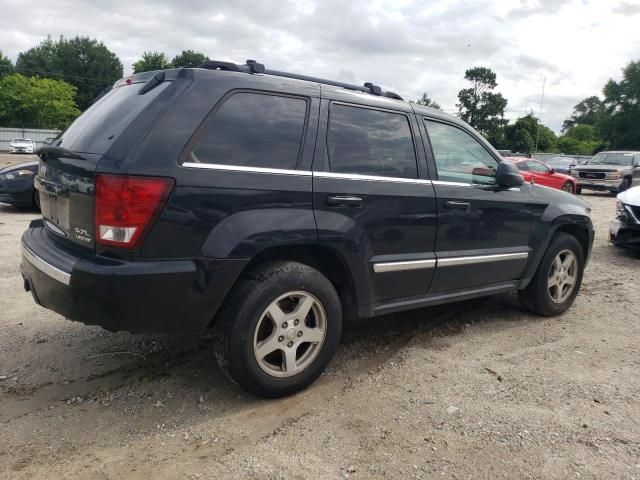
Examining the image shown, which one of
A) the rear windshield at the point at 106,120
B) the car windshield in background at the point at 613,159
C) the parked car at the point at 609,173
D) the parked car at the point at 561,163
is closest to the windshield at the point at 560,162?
the parked car at the point at 561,163

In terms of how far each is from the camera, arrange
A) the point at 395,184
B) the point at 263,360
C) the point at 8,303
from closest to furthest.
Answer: the point at 263,360
the point at 395,184
the point at 8,303

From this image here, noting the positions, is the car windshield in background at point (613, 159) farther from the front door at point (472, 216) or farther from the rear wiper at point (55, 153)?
the rear wiper at point (55, 153)

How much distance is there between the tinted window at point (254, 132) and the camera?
9.23 ft

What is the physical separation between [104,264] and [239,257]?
0.68m

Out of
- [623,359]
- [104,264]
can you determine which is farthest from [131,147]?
[623,359]

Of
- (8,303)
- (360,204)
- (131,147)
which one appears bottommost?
(8,303)

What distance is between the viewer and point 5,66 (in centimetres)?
6166

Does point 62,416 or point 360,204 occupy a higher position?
point 360,204

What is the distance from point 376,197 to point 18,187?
28.1 ft

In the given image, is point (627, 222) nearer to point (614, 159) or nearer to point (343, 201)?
point (343, 201)

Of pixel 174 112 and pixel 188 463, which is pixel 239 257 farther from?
pixel 188 463

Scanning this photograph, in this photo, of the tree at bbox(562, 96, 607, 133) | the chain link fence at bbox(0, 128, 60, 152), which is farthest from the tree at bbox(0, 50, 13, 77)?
the tree at bbox(562, 96, 607, 133)

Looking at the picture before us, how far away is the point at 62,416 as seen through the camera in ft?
9.47

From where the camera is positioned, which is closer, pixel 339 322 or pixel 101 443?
pixel 101 443
